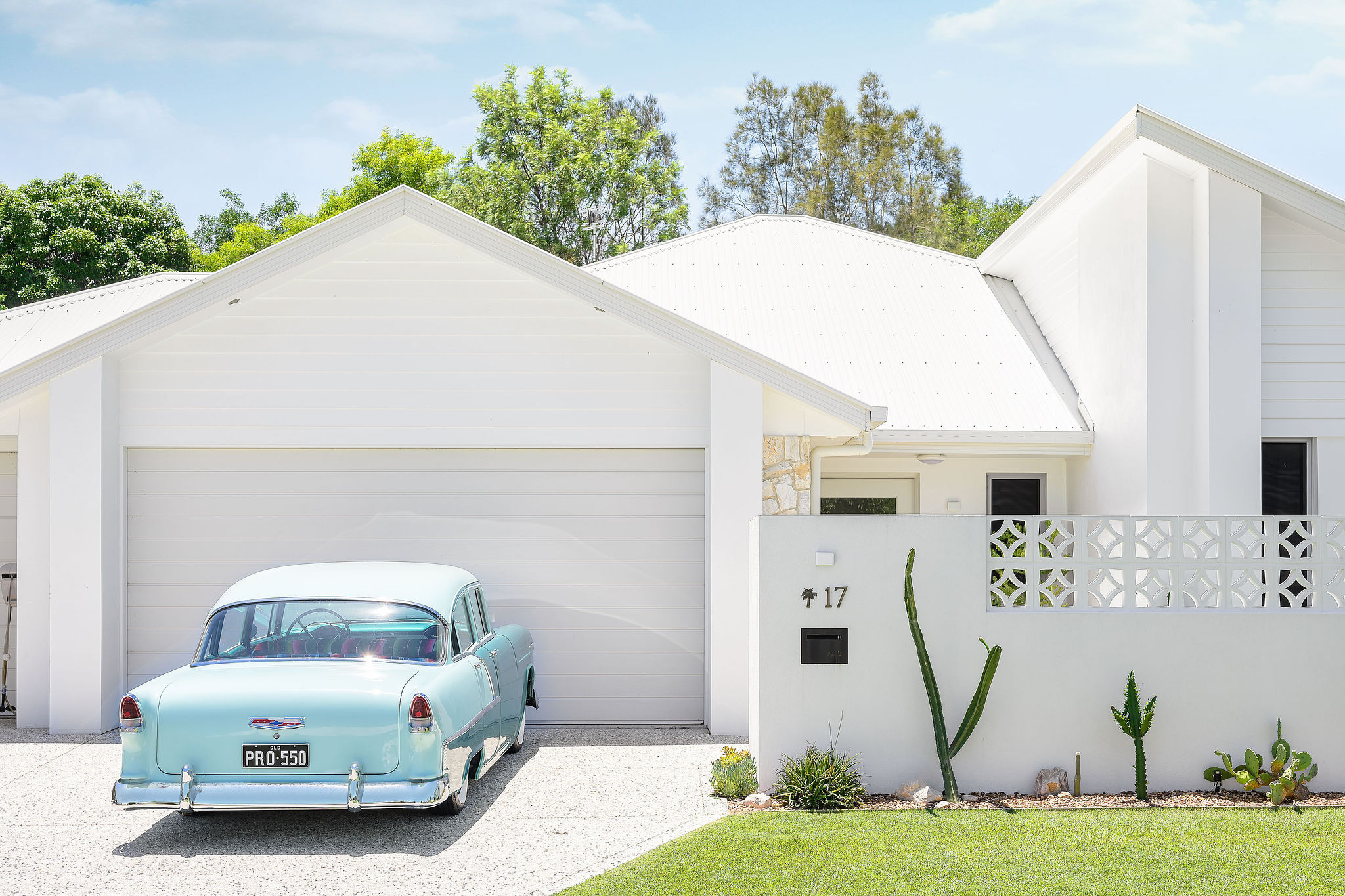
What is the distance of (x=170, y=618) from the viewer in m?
10.3

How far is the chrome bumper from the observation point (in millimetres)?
6205

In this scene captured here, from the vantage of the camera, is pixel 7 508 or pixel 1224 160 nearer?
pixel 1224 160

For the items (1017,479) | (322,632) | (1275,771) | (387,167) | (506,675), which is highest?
(387,167)

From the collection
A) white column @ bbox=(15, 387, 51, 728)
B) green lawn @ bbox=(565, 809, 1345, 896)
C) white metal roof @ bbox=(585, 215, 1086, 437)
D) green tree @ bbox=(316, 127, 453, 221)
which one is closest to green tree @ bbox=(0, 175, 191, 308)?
green tree @ bbox=(316, 127, 453, 221)

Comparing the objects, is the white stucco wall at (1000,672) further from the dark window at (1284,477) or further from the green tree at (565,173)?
the green tree at (565,173)

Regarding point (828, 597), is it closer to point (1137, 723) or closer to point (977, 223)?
point (1137, 723)

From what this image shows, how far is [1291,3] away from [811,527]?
50.9 ft

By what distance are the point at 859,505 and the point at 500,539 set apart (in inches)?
189

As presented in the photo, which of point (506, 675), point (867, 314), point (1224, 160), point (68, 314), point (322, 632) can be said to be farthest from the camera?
point (68, 314)

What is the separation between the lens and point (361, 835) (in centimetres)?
683

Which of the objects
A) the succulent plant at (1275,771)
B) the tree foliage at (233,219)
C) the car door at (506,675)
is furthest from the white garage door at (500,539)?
the tree foliage at (233,219)

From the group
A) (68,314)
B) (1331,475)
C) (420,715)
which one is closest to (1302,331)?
(1331,475)

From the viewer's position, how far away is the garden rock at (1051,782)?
7.52 m

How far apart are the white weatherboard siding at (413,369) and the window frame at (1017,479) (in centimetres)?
433
